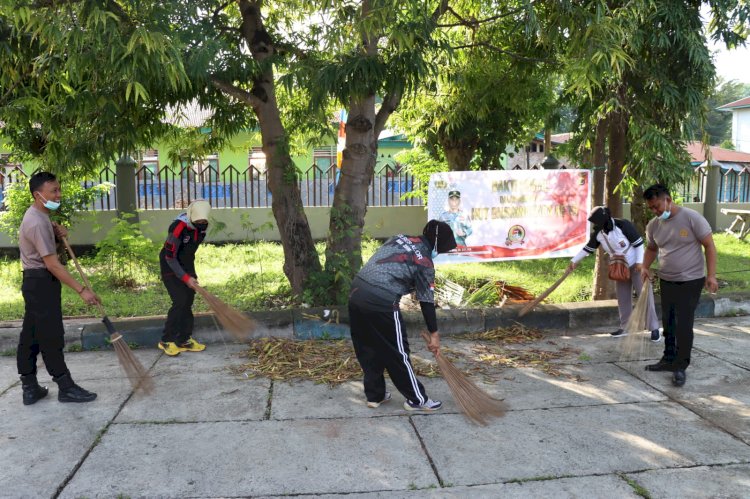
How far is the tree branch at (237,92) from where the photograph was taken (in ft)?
21.4

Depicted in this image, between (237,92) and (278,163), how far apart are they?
0.87m

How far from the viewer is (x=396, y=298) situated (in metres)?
4.48

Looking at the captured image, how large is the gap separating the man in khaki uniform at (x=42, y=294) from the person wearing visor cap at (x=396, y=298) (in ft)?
6.55

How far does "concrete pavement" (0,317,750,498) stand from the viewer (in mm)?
3621

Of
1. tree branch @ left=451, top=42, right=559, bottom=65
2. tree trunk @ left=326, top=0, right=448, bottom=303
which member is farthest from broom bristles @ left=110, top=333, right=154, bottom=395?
tree branch @ left=451, top=42, right=559, bottom=65

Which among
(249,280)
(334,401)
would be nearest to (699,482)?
(334,401)

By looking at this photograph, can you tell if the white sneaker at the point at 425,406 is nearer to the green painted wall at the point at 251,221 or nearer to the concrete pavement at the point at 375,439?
the concrete pavement at the point at 375,439

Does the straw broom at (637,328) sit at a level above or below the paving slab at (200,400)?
above

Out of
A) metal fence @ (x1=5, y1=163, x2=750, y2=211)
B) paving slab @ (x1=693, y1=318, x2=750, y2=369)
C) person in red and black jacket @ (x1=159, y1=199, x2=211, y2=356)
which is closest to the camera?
person in red and black jacket @ (x1=159, y1=199, x2=211, y2=356)

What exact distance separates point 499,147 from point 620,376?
6.73 m

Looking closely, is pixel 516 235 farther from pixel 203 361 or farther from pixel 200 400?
pixel 200 400

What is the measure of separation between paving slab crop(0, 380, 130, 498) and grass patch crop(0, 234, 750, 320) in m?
2.21

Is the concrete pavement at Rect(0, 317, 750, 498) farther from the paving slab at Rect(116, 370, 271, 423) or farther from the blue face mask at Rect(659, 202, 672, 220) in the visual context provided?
the blue face mask at Rect(659, 202, 672, 220)

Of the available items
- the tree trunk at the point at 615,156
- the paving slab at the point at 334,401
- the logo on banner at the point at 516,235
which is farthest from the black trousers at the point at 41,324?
the tree trunk at the point at 615,156
